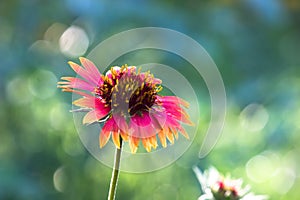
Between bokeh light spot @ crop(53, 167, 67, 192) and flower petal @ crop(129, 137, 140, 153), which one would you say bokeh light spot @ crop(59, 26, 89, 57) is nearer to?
bokeh light spot @ crop(53, 167, 67, 192)

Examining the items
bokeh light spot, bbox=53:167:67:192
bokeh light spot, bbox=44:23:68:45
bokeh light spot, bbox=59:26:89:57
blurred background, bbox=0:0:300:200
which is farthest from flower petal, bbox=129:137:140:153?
bokeh light spot, bbox=44:23:68:45

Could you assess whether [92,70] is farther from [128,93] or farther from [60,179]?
[60,179]

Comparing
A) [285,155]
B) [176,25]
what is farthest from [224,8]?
[285,155]

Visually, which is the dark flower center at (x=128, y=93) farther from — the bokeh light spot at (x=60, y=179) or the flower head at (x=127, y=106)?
the bokeh light spot at (x=60, y=179)

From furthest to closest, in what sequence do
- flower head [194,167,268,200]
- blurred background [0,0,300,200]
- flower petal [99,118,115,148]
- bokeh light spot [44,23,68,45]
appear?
1. bokeh light spot [44,23,68,45]
2. blurred background [0,0,300,200]
3. flower head [194,167,268,200]
4. flower petal [99,118,115,148]

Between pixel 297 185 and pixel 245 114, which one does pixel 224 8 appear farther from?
pixel 297 185

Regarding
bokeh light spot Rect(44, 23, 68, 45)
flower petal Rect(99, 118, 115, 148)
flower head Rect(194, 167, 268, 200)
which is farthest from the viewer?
bokeh light spot Rect(44, 23, 68, 45)
